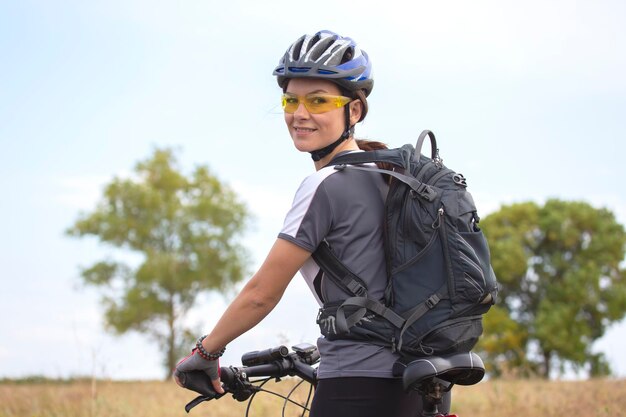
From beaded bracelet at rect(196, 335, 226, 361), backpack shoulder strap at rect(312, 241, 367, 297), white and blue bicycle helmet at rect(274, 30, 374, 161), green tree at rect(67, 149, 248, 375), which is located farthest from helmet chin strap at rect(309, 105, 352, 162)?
green tree at rect(67, 149, 248, 375)

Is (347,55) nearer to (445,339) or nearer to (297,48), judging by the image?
(297,48)

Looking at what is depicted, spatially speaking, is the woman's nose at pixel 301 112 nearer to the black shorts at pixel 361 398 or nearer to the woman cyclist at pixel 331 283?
the woman cyclist at pixel 331 283

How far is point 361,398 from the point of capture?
347cm

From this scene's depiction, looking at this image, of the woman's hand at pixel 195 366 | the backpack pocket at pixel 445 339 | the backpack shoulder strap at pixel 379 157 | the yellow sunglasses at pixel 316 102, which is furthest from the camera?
the yellow sunglasses at pixel 316 102

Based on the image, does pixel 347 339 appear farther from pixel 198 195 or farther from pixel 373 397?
pixel 198 195

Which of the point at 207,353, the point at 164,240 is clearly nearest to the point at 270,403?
the point at 207,353

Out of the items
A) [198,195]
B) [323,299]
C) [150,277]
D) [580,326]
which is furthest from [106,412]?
[580,326]

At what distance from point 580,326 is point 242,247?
18.1 metres

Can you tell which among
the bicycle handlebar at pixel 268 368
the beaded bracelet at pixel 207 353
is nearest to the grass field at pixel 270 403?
the bicycle handlebar at pixel 268 368

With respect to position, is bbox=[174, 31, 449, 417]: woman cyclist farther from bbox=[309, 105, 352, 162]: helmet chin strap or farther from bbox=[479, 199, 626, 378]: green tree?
bbox=[479, 199, 626, 378]: green tree

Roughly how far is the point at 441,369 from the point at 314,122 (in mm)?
1249

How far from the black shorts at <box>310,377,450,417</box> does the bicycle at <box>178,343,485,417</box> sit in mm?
88

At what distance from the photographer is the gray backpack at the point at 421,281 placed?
3.44 metres

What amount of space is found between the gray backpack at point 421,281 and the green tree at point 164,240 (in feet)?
118
